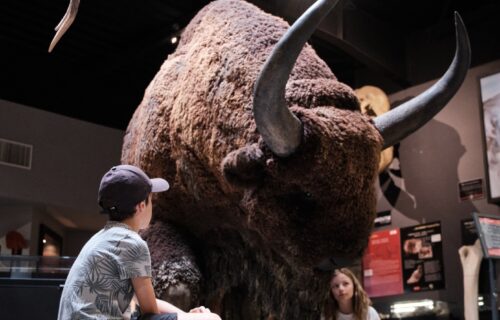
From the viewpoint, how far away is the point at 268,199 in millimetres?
2330

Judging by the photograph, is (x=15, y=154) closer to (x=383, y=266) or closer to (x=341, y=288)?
(x=383, y=266)

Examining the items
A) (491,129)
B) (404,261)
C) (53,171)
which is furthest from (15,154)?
(491,129)

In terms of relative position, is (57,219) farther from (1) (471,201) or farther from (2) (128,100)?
(1) (471,201)

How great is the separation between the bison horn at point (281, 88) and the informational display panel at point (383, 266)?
98.6 inches

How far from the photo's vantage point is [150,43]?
478 cm

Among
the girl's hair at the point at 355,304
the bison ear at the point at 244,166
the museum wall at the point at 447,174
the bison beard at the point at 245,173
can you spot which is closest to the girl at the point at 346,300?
the girl's hair at the point at 355,304

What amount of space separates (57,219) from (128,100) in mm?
1098

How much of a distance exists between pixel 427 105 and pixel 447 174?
82.1 inches

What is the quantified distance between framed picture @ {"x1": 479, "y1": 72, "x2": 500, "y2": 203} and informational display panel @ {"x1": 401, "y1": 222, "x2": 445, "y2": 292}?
456mm

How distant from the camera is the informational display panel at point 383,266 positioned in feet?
15.0

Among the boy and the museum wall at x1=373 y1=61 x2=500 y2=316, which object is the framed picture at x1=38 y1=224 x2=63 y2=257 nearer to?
the museum wall at x1=373 y1=61 x2=500 y2=316

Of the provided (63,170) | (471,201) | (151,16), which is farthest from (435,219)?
(63,170)

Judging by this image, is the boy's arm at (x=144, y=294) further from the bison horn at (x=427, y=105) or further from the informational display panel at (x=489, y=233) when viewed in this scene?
the informational display panel at (x=489, y=233)

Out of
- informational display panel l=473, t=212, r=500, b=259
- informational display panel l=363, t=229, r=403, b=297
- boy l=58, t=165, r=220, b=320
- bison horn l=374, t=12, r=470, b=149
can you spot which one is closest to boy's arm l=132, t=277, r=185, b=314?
boy l=58, t=165, r=220, b=320
